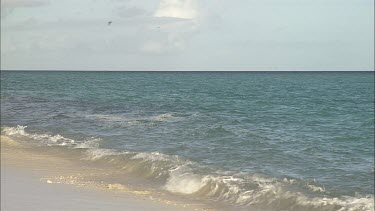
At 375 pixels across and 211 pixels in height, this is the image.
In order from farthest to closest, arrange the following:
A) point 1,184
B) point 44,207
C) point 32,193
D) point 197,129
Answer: point 197,129 < point 1,184 < point 32,193 < point 44,207

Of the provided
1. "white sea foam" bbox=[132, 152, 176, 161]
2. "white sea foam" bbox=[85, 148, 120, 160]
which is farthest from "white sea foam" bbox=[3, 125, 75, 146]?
"white sea foam" bbox=[132, 152, 176, 161]

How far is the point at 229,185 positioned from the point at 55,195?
3.97m

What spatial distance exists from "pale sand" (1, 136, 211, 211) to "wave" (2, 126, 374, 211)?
4.50 ft

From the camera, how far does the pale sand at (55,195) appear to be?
27.3 feet

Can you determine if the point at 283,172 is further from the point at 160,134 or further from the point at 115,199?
the point at 160,134

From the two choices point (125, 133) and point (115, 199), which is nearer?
point (115, 199)

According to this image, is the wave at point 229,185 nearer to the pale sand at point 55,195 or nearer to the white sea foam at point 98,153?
the white sea foam at point 98,153

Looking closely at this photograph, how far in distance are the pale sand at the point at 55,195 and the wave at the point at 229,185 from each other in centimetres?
137

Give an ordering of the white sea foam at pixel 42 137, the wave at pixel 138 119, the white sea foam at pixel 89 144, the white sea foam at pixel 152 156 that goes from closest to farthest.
Answer: the white sea foam at pixel 152 156
the white sea foam at pixel 89 144
the white sea foam at pixel 42 137
the wave at pixel 138 119

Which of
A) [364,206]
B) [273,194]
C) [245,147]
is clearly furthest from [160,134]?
[364,206]

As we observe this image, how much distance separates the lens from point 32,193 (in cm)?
923

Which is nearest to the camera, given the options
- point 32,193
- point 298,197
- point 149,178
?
point 32,193

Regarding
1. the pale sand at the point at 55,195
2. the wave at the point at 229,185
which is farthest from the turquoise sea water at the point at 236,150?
the pale sand at the point at 55,195

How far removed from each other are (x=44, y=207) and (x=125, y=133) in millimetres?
12792
